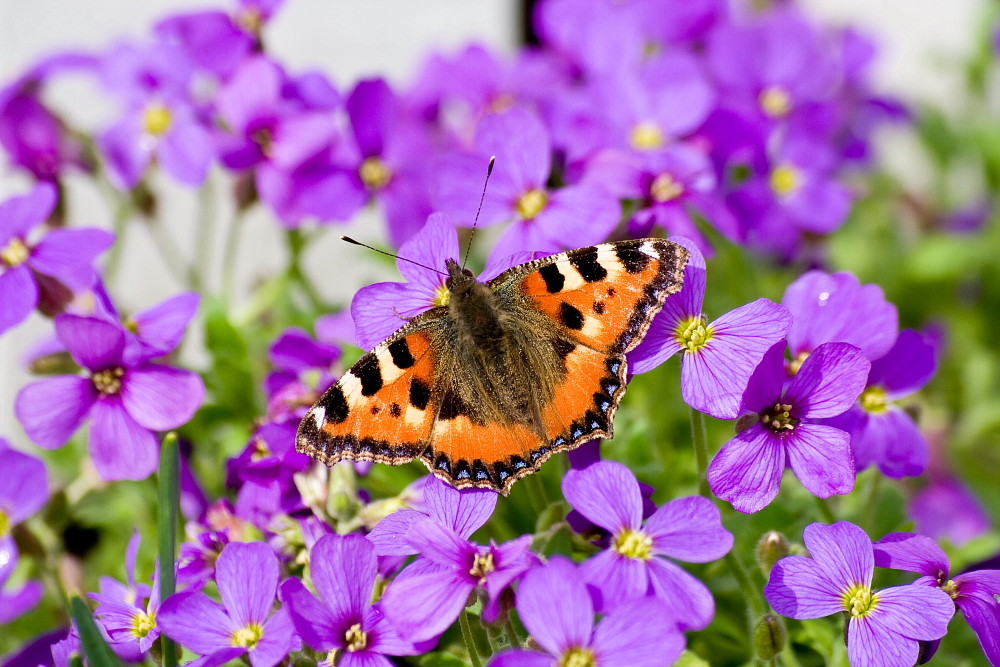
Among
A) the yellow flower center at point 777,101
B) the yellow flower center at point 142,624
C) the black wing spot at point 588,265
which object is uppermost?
the yellow flower center at point 777,101

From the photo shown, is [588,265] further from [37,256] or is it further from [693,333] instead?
[37,256]

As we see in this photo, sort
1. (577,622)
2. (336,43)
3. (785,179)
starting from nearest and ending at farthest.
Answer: (577,622), (785,179), (336,43)

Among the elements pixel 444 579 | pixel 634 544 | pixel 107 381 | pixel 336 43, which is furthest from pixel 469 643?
pixel 336 43

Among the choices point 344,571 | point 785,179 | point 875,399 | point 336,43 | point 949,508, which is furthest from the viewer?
point 336,43

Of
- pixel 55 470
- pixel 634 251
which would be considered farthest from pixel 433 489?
pixel 55 470

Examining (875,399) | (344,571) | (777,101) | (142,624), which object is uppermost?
(777,101)

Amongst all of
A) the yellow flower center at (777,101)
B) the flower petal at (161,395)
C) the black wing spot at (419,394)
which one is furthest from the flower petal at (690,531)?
the yellow flower center at (777,101)

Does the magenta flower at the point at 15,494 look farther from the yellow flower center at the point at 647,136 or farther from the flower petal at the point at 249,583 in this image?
the yellow flower center at the point at 647,136
